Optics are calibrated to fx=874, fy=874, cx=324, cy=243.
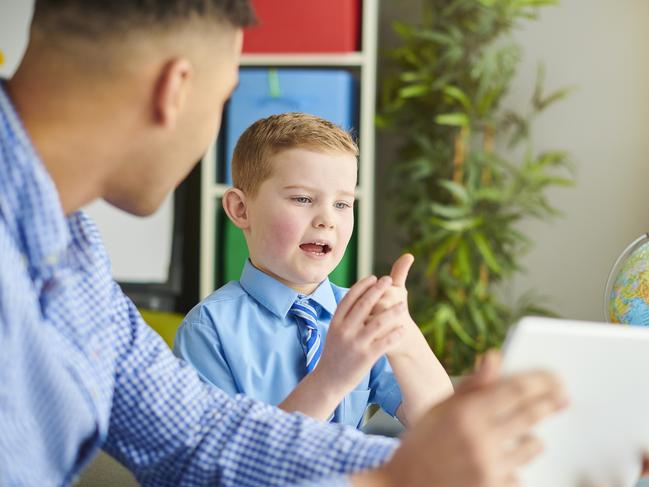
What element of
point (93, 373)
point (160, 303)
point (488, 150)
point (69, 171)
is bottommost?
point (160, 303)

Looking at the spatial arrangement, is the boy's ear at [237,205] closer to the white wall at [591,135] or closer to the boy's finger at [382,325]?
the boy's finger at [382,325]

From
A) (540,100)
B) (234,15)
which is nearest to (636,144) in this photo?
(540,100)

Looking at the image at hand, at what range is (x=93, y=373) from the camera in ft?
2.65

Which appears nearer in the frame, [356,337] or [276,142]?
[356,337]

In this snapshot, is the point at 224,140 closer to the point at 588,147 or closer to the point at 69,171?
the point at 588,147

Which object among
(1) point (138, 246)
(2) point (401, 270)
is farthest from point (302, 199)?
(1) point (138, 246)

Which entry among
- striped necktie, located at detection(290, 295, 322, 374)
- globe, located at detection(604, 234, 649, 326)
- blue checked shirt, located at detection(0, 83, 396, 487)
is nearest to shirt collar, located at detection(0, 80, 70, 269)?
blue checked shirt, located at detection(0, 83, 396, 487)

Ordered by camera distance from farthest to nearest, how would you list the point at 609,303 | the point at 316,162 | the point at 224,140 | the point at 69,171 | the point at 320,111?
the point at 224,140 → the point at 320,111 → the point at 609,303 → the point at 316,162 → the point at 69,171

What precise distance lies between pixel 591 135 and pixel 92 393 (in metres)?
3.30

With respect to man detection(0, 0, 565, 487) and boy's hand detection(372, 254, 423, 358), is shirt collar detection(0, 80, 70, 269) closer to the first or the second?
man detection(0, 0, 565, 487)

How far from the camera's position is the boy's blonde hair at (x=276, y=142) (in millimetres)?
1457

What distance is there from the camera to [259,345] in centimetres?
137

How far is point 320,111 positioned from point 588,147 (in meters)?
1.18

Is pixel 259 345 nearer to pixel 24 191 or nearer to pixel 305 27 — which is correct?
pixel 24 191
